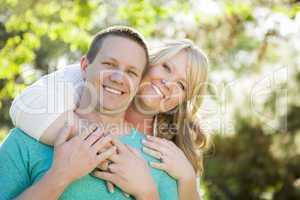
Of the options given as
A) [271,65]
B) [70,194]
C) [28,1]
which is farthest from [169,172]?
[271,65]

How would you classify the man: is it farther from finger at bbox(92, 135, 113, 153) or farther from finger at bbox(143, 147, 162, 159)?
finger at bbox(143, 147, 162, 159)

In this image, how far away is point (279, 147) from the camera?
9.62m

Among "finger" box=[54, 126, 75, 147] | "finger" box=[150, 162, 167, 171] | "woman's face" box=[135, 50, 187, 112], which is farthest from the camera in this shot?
"woman's face" box=[135, 50, 187, 112]

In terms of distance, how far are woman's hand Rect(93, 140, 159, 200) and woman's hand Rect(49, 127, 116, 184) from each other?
0.04 meters

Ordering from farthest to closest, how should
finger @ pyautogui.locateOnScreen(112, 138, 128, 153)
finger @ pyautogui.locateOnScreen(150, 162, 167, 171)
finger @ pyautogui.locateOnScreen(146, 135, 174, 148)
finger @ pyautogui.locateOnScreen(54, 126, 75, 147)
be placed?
finger @ pyautogui.locateOnScreen(146, 135, 174, 148) < finger @ pyautogui.locateOnScreen(150, 162, 167, 171) < finger @ pyautogui.locateOnScreen(112, 138, 128, 153) < finger @ pyautogui.locateOnScreen(54, 126, 75, 147)

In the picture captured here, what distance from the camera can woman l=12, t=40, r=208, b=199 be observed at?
2.47 metres

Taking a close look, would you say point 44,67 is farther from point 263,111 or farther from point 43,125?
point 43,125

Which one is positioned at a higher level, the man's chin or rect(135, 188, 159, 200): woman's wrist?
the man's chin

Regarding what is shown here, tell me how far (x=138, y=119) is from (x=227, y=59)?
21.7 ft

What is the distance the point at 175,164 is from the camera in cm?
233

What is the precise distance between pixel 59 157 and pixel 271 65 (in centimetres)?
717

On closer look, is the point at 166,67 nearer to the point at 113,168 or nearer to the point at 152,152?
the point at 152,152

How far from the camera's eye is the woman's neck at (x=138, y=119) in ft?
8.39

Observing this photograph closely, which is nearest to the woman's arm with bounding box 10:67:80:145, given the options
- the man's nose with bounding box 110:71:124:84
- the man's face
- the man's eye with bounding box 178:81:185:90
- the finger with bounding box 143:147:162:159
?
the man's face
